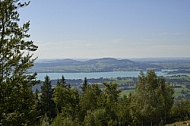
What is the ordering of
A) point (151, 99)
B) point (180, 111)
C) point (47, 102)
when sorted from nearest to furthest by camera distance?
point (151, 99) → point (47, 102) → point (180, 111)

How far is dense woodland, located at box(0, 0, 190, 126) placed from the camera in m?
A: 13.2

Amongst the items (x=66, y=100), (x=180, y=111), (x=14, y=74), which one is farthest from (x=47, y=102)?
A: (x=14, y=74)

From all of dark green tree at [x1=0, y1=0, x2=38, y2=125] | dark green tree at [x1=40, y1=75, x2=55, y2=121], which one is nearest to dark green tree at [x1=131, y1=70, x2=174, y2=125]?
dark green tree at [x1=40, y1=75, x2=55, y2=121]

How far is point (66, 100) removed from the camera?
4747 cm

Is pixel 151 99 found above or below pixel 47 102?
above

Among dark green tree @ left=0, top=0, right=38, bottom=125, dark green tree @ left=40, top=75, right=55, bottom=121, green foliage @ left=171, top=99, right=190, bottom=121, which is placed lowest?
green foliage @ left=171, top=99, right=190, bottom=121

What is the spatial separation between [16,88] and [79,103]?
3570 centimetres

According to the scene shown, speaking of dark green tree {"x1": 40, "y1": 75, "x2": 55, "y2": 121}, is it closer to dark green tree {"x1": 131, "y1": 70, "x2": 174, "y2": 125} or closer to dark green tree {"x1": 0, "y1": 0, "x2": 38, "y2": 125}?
dark green tree {"x1": 131, "y1": 70, "x2": 174, "y2": 125}

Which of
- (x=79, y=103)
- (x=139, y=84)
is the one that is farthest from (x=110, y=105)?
(x=139, y=84)

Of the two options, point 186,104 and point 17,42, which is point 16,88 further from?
point 186,104

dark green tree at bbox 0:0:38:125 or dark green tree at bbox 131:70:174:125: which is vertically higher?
dark green tree at bbox 0:0:38:125

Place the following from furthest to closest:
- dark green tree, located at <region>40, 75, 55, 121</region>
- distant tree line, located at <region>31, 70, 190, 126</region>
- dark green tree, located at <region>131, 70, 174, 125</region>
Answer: dark green tree, located at <region>40, 75, 55, 121</region> → dark green tree, located at <region>131, 70, 174, 125</region> → distant tree line, located at <region>31, 70, 190, 126</region>

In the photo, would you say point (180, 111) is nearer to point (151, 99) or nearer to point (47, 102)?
point (151, 99)

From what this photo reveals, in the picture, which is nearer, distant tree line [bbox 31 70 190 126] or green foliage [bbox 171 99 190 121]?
distant tree line [bbox 31 70 190 126]
